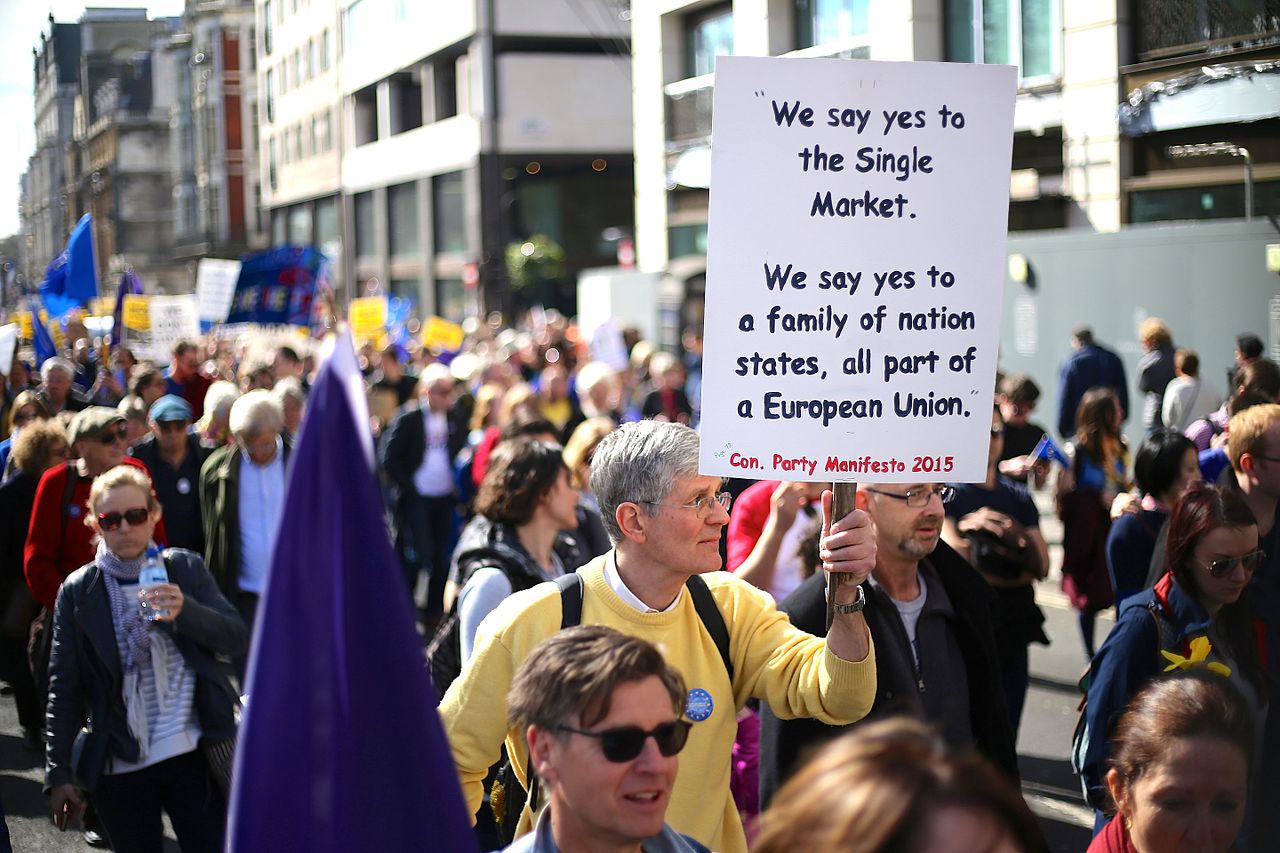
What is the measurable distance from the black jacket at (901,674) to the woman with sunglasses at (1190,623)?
29 cm

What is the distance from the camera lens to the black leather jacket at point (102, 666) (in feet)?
15.4

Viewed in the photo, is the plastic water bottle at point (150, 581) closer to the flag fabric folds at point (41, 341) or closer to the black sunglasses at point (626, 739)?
the black sunglasses at point (626, 739)

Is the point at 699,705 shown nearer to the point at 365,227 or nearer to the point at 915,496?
the point at 915,496

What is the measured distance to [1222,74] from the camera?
14977mm

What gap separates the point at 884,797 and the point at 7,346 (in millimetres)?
11937

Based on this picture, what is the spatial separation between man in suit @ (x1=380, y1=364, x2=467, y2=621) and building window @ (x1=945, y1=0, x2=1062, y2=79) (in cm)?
998

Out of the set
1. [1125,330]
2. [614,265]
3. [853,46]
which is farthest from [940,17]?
[614,265]

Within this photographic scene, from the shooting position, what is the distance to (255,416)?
24.3ft

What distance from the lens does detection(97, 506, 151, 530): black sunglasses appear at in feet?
15.9

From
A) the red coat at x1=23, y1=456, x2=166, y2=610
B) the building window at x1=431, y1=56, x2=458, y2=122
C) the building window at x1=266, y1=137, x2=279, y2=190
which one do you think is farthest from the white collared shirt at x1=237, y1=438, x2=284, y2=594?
the building window at x1=431, y1=56, x2=458, y2=122

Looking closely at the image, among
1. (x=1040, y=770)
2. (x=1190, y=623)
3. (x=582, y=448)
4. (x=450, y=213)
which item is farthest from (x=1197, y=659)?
(x=450, y=213)

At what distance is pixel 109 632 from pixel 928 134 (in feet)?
9.75

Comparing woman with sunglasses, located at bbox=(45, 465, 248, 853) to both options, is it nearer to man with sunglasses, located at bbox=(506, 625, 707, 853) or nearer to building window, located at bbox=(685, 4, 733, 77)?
man with sunglasses, located at bbox=(506, 625, 707, 853)

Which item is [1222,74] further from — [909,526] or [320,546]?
[320,546]
